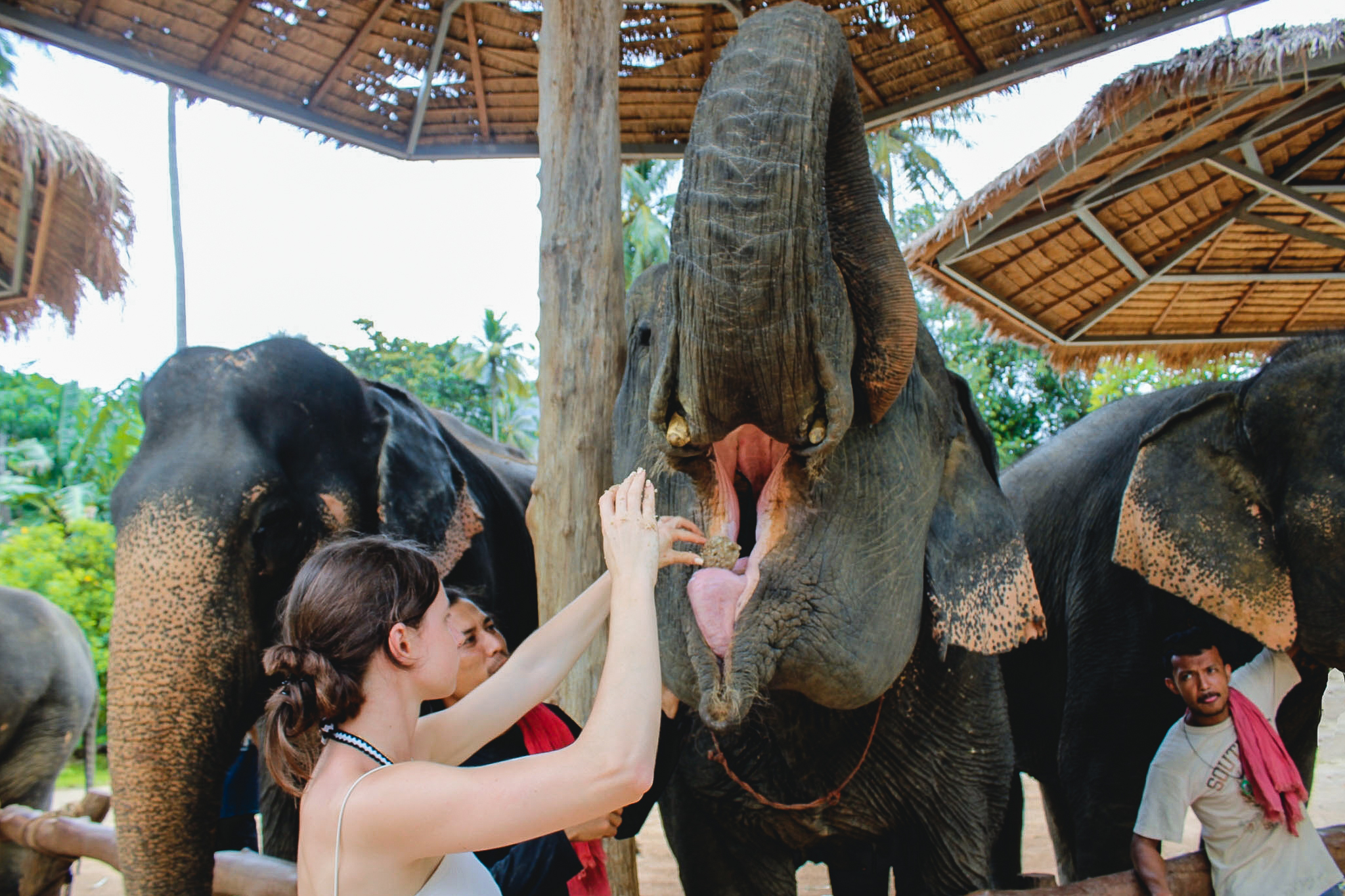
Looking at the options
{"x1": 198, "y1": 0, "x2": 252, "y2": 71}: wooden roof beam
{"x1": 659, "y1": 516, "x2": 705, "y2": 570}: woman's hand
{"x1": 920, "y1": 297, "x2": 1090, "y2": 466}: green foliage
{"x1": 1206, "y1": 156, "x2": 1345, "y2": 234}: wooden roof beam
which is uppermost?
{"x1": 198, "y1": 0, "x2": 252, "y2": 71}: wooden roof beam

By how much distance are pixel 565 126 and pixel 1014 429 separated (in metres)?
16.4

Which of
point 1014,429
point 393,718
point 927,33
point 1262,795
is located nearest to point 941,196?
point 1014,429

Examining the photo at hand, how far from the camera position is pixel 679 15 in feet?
14.8

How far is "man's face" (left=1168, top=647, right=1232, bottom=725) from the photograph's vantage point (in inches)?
123

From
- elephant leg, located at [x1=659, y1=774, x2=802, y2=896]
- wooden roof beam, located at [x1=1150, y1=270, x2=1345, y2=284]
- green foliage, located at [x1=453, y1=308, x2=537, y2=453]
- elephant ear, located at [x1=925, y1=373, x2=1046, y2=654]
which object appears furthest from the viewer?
green foliage, located at [x1=453, y1=308, x2=537, y2=453]

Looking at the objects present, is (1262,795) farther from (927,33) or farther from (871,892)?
(927,33)

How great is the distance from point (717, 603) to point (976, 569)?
2.67ft

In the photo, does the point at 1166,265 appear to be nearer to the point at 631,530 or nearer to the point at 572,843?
the point at 572,843

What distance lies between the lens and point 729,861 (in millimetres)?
3139

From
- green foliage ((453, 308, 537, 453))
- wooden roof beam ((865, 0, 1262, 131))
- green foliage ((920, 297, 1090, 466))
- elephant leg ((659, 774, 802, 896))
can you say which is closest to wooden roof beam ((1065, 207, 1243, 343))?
wooden roof beam ((865, 0, 1262, 131))

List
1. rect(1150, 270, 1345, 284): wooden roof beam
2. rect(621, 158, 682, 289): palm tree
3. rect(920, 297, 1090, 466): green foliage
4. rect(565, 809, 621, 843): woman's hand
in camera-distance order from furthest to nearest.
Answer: rect(621, 158, 682, 289): palm tree → rect(920, 297, 1090, 466): green foliage → rect(1150, 270, 1345, 284): wooden roof beam → rect(565, 809, 621, 843): woman's hand

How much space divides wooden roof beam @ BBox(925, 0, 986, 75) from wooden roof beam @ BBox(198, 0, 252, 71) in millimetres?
2653

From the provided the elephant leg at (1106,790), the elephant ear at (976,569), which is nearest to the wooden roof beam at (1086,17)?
the elephant ear at (976,569)

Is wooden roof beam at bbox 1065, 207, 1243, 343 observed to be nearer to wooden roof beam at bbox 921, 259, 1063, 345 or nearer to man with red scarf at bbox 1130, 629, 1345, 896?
wooden roof beam at bbox 921, 259, 1063, 345
